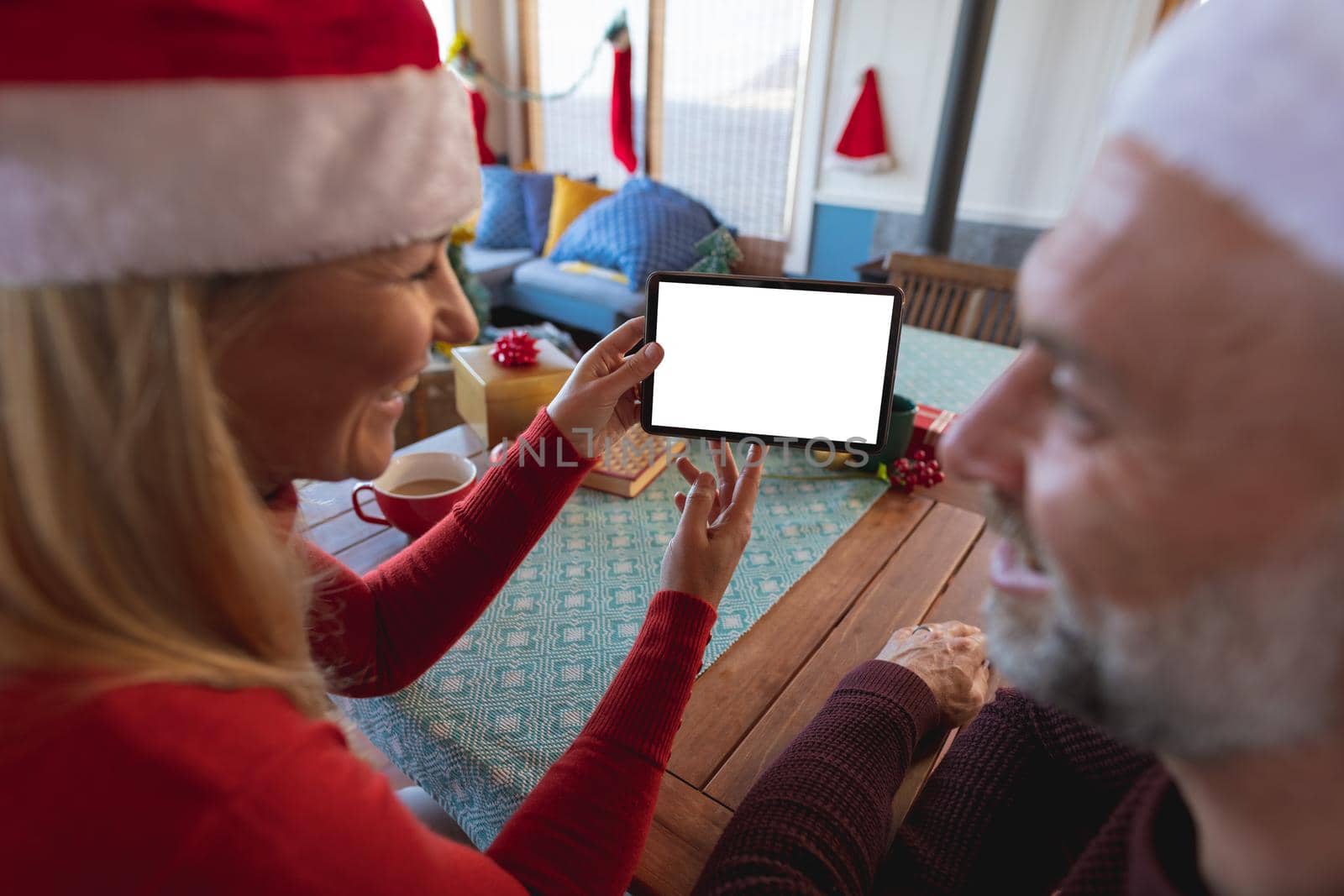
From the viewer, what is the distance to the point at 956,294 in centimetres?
221

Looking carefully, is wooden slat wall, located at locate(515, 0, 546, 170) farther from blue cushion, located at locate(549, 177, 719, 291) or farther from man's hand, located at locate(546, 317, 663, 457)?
man's hand, located at locate(546, 317, 663, 457)

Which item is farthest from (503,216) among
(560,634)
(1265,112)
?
(1265,112)

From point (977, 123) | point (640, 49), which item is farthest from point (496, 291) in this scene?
point (977, 123)

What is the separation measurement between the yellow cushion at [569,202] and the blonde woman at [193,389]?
3.58 meters

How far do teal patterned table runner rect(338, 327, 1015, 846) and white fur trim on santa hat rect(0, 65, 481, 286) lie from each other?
471 mm

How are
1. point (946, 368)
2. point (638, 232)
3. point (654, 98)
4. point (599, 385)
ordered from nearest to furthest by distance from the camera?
point (599, 385)
point (946, 368)
point (638, 232)
point (654, 98)

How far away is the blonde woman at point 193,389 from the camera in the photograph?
36cm

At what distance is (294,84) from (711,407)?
23.0 inches

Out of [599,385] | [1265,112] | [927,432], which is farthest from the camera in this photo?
[927,432]

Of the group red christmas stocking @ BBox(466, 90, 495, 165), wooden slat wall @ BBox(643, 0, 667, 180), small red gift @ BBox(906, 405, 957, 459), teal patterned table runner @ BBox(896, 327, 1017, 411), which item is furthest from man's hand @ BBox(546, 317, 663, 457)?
red christmas stocking @ BBox(466, 90, 495, 165)

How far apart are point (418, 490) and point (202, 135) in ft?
2.28

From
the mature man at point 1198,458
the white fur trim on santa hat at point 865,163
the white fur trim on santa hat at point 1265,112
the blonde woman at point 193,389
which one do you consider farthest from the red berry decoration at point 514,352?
the white fur trim on santa hat at point 865,163

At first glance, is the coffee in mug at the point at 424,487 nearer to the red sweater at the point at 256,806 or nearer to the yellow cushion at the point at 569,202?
the red sweater at the point at 256,806

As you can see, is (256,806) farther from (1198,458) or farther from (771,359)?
(771,359)
